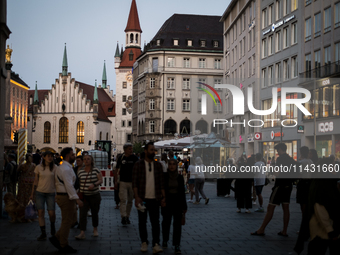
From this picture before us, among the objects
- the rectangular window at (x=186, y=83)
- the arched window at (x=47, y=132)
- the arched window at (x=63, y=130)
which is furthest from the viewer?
the arched window at (x=47, y=132)

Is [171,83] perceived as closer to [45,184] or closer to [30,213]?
[30,213]

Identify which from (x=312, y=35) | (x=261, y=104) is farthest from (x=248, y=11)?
(x=312, y=35)

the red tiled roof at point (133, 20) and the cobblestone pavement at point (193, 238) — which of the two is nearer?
the cobblestone pavement at point (193, 238)

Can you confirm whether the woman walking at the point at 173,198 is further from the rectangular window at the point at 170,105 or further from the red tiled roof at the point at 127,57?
the red tiled roof at the point at 127,57

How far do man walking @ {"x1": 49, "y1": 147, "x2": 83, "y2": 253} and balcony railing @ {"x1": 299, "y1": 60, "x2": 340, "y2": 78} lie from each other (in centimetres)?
2751

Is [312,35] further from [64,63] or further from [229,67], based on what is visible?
[64,63]

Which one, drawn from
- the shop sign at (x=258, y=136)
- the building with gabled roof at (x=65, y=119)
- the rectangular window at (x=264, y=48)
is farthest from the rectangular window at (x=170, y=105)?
the shop sign at (x=258, y=136)

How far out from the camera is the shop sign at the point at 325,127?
111 ft

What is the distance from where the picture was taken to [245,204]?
1547 cm

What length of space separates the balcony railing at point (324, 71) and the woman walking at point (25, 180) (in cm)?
2478

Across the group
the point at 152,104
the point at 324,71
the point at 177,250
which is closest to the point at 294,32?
the point at 324,71

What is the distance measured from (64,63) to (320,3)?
3864 inches

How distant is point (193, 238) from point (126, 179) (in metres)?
2.76

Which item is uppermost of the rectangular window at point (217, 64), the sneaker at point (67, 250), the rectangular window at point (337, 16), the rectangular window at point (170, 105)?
the rectangular window at point (217, 64)
